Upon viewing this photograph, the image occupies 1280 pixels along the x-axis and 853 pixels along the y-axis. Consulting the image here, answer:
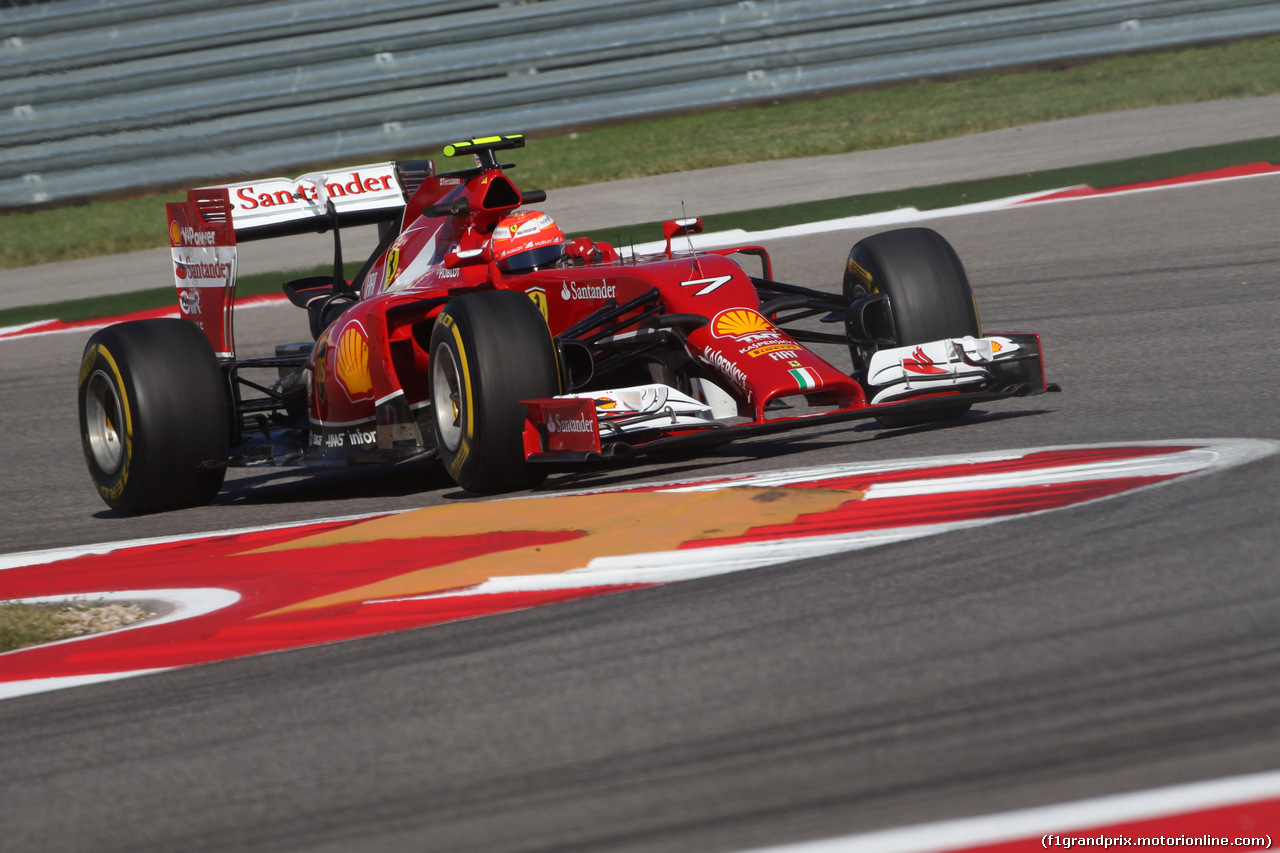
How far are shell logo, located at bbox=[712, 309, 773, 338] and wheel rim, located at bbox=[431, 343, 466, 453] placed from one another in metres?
1.01

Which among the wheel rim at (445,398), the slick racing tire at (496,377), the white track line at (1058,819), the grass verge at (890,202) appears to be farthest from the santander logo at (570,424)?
the grass verge at (890,202)

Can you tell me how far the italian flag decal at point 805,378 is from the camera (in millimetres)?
5754

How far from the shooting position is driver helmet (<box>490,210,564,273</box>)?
269 inches

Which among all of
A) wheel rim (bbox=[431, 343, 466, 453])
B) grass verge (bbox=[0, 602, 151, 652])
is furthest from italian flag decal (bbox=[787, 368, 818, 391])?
grass verge (bbox=[0, 602, 151, 652])

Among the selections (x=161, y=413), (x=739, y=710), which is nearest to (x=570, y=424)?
(x=161, y=413)

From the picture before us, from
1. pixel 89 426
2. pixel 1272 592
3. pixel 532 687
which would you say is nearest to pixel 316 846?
pixel 532 687

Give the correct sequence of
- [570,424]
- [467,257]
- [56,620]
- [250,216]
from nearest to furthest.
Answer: [56,620]
[570,424]
[467,257]
[250,216]

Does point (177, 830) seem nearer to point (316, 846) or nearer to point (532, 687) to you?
point (316, 846)

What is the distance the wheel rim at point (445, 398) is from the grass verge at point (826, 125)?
964cm

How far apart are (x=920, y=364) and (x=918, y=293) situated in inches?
17.4

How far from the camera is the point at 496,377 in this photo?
5746mm

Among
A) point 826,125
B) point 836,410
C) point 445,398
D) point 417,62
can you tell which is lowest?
point 836,410


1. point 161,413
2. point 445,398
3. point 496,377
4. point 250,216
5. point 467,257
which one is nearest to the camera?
point 496,377

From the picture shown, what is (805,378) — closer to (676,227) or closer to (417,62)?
(676,227)
